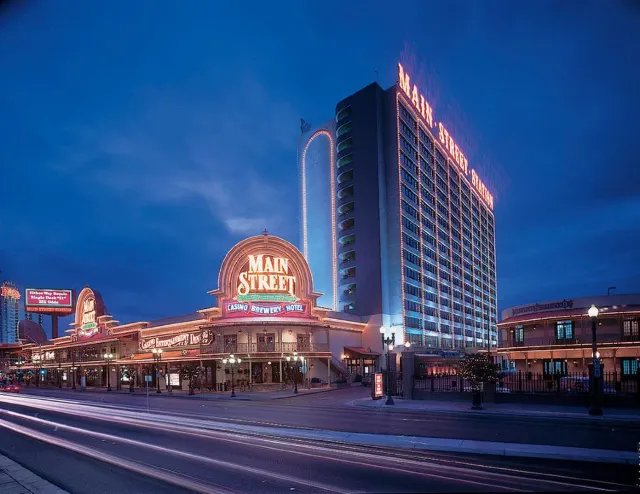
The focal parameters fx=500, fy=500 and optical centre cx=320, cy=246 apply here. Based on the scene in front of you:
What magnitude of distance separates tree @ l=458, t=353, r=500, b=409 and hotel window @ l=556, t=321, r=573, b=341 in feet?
80.9

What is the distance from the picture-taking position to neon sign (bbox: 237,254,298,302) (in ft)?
182

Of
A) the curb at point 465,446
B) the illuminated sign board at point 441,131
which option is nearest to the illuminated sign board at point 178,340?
the curb at point 465,446

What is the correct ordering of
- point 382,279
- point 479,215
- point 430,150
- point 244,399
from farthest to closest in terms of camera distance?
point 479,215
point 430,150
point 382,279
point 244,399

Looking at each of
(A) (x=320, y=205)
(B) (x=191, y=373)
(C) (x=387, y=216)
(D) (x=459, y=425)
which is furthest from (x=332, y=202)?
(D) (x=459, y=425)

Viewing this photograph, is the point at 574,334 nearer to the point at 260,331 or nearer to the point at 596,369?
the point at 596,369

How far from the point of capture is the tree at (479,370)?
30.3m

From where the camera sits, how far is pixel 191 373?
180 ft

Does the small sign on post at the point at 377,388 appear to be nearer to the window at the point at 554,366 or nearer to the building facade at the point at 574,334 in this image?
the building facade at the point at 574,334

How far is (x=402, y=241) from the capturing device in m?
81.9

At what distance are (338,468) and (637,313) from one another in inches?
1739

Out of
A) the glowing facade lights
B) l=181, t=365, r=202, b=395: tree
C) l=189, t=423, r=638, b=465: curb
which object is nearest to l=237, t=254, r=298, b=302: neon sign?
l=181, t=365, r=202, b=395: tree

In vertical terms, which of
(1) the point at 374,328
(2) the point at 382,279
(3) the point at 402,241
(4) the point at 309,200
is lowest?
(1) the point at 374,328

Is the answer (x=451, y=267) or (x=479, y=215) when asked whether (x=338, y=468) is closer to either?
(x=451, y=267)

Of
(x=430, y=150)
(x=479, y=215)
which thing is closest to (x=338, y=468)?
(x=430, y=150)
